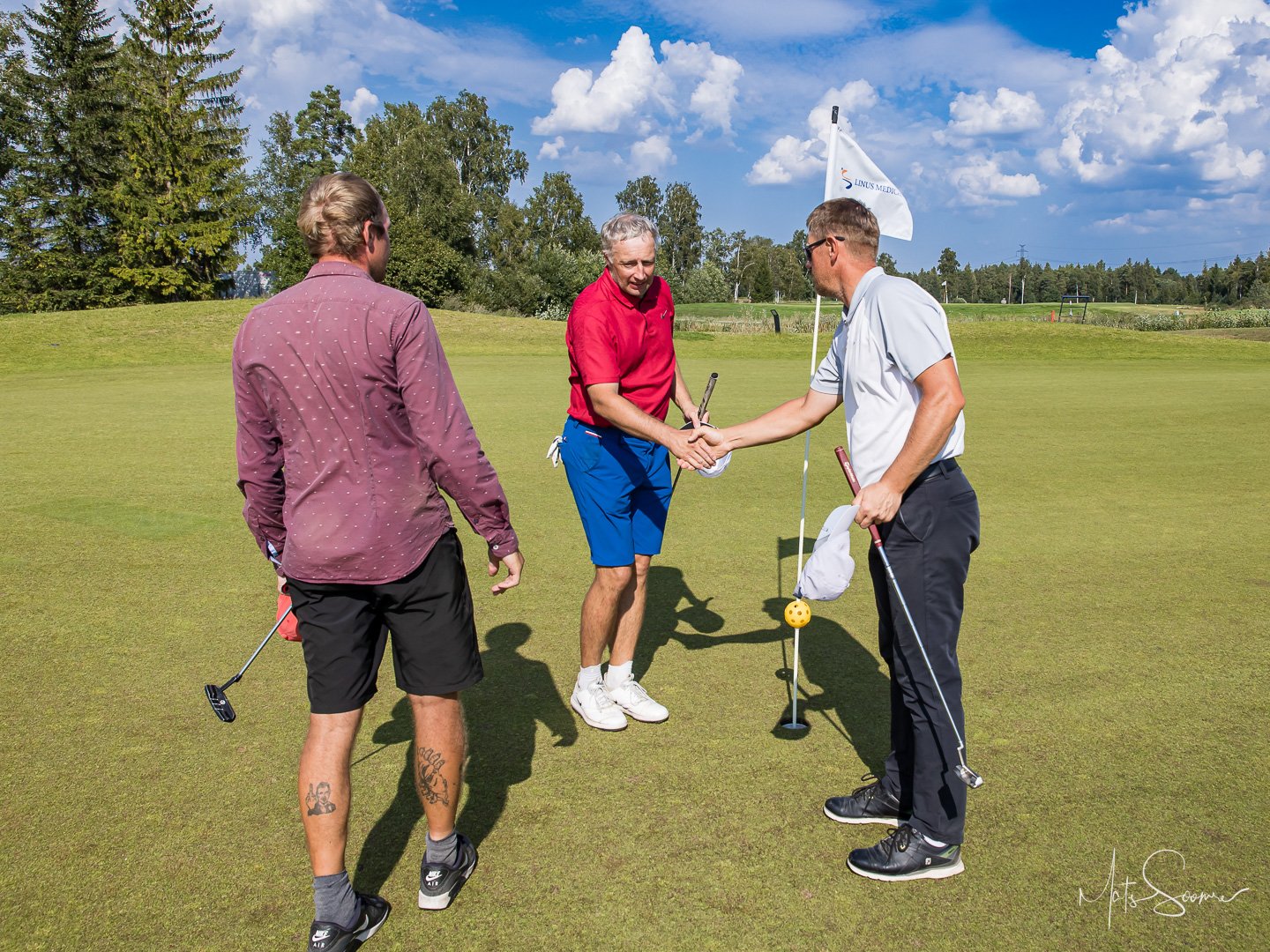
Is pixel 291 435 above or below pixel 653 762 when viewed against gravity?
above

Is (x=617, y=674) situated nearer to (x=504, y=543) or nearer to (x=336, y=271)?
(x=504, y=543)

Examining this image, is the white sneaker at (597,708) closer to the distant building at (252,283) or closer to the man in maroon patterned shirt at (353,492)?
the man in maroon patterned shirt at (353,492)

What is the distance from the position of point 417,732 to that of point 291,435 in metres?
1.10

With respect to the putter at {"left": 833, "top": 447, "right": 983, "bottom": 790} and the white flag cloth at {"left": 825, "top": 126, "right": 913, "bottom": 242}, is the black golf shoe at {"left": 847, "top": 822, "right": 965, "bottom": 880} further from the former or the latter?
the white flag cloth at {"left": 825, "top": 126, "right": 913, "bottom": 242}

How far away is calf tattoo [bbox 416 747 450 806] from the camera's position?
3.15 meters

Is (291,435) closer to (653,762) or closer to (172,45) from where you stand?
(653,762)

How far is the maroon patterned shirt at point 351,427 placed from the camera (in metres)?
2.75

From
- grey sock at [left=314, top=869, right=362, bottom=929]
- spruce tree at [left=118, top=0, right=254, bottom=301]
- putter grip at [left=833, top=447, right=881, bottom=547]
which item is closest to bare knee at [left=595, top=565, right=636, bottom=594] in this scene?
putter grip at [left=833, top=447, right=881, bottom=547]

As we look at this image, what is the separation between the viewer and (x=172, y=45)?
52625mm

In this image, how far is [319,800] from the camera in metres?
2.90

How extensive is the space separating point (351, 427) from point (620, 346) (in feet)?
6.37

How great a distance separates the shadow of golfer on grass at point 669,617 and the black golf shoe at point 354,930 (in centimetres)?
221

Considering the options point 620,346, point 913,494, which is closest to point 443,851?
point 913,494

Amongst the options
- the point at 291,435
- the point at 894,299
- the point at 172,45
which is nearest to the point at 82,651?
the point at 291,435
